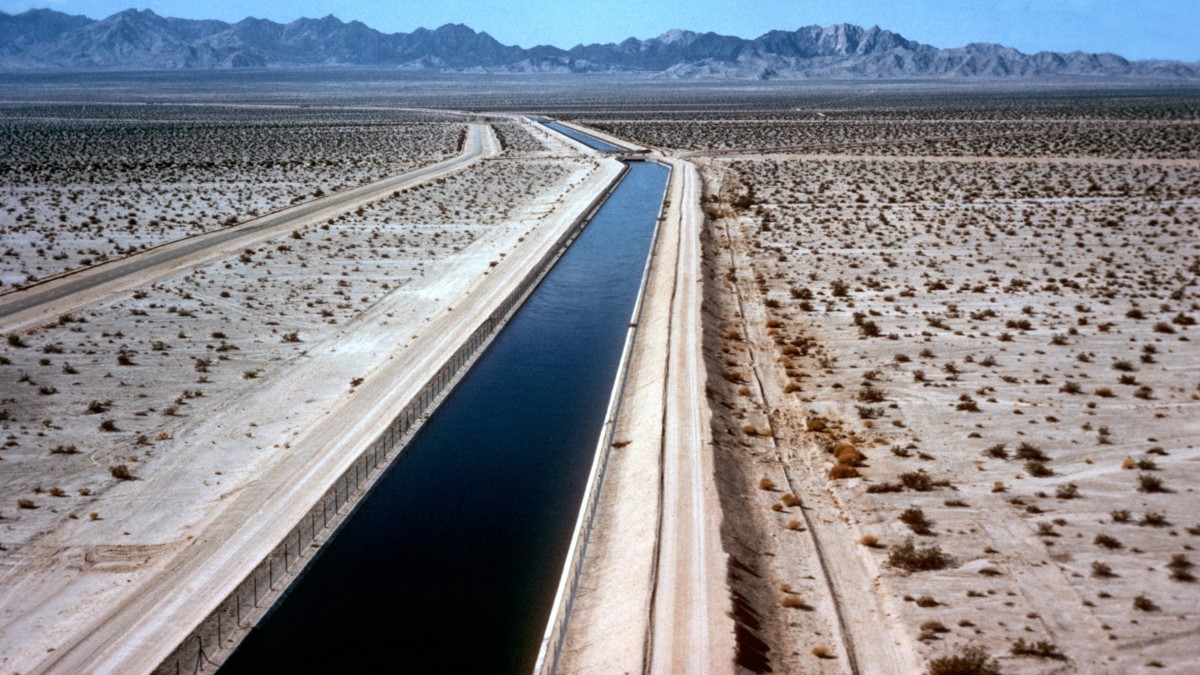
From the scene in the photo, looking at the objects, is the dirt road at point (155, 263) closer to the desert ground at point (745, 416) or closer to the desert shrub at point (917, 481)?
the desert ground at point (745, 416)

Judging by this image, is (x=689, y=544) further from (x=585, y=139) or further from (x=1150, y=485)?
(x=585, y=139)

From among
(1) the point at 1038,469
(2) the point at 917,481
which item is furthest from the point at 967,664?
(1) the point at 1038,469

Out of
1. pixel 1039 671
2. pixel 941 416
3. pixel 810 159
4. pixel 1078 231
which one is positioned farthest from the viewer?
pixel 810 159

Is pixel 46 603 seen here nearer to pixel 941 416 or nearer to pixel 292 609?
pixel 292 609

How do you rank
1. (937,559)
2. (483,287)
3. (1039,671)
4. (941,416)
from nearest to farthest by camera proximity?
(1039,671), (937,559), (941,416), (483,287)

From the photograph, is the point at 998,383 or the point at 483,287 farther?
the point at 483,287

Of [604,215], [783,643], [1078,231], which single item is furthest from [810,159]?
[783,643]

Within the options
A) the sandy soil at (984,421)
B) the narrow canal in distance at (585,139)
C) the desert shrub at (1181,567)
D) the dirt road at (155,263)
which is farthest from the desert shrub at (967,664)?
the narrow canal in distance at (585,139)
